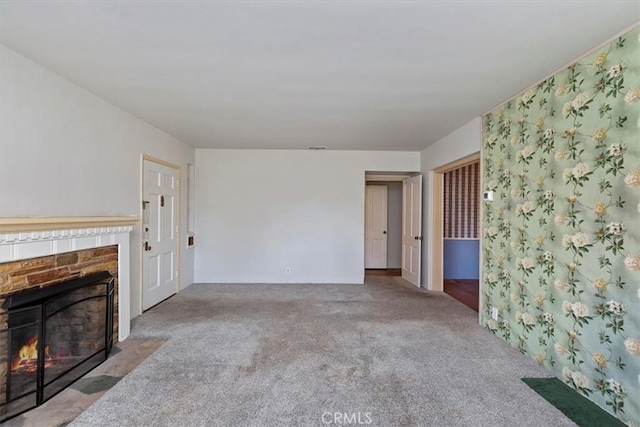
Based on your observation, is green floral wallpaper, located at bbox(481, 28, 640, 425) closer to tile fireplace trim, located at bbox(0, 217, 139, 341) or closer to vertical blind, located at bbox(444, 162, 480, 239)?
vertical blind, located at bbox(444, 162, 480, 239)

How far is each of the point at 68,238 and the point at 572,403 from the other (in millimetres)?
3828

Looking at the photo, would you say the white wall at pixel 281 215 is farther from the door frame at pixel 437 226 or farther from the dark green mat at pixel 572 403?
the dark green mat at pixel 572 403

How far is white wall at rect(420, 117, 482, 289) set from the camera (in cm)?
360

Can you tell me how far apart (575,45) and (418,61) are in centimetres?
98

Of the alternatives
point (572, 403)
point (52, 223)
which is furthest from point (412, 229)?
point (52, 223)

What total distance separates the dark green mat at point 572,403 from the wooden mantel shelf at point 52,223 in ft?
12.0

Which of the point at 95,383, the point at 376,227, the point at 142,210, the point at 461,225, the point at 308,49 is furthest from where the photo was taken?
the point at 376,227

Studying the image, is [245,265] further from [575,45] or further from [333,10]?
[575,45]

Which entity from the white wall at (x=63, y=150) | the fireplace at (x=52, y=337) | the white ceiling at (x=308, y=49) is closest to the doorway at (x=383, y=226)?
the white ceiling at (x=308, y=49)

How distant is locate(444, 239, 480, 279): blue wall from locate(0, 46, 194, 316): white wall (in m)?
5.16

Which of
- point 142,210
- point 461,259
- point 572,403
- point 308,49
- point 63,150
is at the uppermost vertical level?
point 308,49

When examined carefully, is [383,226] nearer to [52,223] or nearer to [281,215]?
[281,215]

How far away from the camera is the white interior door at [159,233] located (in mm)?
3816

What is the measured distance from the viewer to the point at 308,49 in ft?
6.49
